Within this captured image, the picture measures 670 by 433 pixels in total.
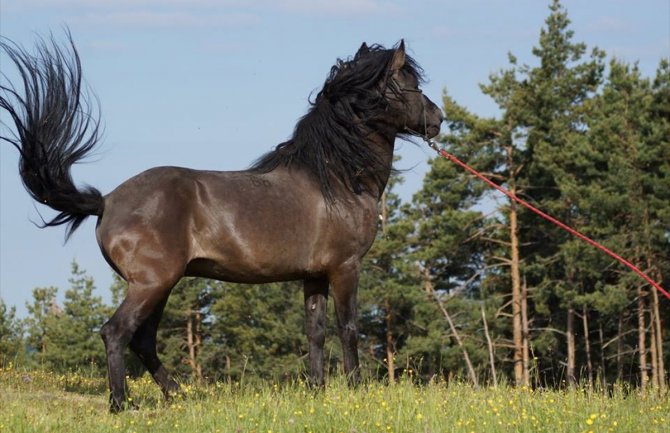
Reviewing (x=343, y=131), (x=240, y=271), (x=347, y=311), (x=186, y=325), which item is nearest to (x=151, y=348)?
(x=240, y=271)

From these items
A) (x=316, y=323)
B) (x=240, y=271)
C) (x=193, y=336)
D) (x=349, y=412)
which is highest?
(x=193, y=336)

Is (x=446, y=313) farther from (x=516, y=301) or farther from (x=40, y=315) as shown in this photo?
(x=40, y=315)

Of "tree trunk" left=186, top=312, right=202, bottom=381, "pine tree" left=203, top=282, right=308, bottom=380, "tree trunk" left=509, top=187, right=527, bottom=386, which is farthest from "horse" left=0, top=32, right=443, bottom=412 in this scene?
"tree trunk" left=186, top=312, right=202, bottom=381

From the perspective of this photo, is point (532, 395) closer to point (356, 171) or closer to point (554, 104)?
point (356, 171)

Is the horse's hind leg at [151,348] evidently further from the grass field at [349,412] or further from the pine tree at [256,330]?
the pine tree at [256,330]

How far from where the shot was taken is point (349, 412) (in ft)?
27.2

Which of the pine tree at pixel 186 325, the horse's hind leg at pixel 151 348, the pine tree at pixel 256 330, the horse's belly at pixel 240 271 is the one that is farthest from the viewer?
the pine tree at pixel 186 325

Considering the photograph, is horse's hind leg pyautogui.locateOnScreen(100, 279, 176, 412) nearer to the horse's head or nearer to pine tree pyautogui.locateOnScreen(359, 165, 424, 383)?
the horse's head

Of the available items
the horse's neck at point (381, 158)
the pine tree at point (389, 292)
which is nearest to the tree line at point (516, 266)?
the pine tree at point (389, 292)

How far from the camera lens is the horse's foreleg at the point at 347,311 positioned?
400 inches

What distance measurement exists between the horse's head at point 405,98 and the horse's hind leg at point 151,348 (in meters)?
3.13

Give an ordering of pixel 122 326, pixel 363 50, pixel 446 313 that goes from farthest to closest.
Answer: pixel 446 313 < pixel 363 50 < pixel 122 326

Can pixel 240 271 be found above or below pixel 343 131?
below

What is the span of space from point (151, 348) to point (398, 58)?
3.87 meters
